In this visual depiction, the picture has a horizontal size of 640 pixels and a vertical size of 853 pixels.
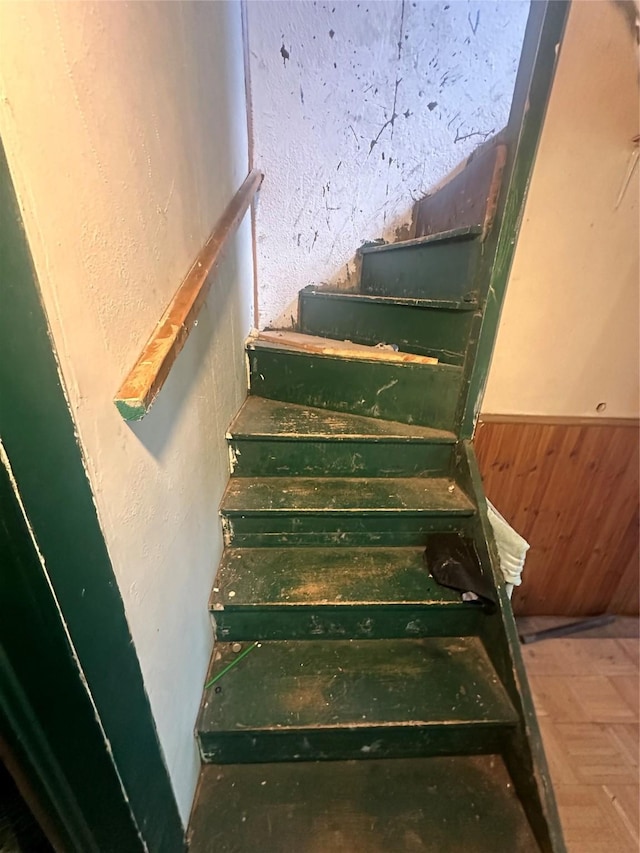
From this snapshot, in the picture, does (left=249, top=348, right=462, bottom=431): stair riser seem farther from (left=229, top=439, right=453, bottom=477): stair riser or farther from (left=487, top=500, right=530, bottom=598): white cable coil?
(left=487, top=500, right=530, bottom=598): white cable coil

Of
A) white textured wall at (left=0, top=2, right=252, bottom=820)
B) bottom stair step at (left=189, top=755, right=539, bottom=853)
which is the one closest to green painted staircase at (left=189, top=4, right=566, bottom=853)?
bottom stair step at (left=189, top=755, right=539, bottom=853)

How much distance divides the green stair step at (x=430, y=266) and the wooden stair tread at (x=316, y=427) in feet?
1.48

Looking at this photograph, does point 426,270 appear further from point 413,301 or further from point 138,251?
point 138,251

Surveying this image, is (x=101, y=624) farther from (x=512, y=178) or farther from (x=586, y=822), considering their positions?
(x=586, y=822)

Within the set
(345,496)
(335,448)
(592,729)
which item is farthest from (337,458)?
(592,729)

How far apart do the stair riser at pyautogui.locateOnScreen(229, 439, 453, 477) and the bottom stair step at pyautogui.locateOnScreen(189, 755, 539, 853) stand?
81cm

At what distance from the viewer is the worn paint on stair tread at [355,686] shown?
101 cm

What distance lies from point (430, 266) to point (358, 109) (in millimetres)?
882

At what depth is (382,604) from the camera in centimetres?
113

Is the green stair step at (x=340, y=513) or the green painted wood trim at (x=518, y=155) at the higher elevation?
the green painted wood trim at (x=518, y=155)

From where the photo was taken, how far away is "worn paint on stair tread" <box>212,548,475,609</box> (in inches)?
44.6

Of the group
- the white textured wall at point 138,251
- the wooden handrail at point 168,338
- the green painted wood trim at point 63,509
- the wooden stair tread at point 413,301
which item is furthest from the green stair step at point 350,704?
the wooden stair tread at point 413,301

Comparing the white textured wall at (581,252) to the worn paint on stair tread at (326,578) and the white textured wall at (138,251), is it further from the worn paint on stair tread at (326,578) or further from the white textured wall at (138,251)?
the white textured wall at (138,251)

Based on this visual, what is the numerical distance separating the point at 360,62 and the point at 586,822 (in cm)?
287
